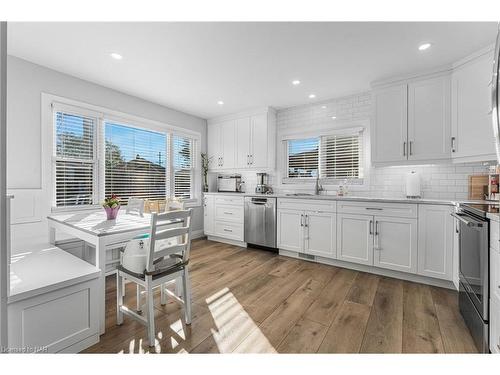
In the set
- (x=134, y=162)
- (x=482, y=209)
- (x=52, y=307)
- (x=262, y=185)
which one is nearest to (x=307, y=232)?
(x=262, y=185)

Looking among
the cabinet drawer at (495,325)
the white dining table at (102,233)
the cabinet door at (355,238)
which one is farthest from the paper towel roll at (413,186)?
the white dining table at (102,233)

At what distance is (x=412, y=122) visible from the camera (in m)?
2.85

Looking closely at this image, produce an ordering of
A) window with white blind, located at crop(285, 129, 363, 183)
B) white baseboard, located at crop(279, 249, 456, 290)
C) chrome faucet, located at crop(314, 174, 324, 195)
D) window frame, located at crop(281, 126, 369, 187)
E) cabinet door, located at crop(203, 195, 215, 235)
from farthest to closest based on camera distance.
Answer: cabinet door, located at crop(203, 195, 215, 235)
chrome faucet, located at crop(314, 174, 324, 195)
window with white blind, located at crop(285, 129, 363, 183)
window frame, located at crop(281, 126, 369, 187)
white baseboard, located at crop(279, 249, 456, 290)

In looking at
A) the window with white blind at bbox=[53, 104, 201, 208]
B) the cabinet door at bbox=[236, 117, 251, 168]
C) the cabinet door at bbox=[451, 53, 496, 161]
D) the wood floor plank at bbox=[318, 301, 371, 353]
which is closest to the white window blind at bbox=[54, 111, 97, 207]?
the window with white blind at bbox=[53, 104, 201, 208]

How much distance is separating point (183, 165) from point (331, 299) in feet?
11.4

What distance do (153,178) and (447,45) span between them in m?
4.21

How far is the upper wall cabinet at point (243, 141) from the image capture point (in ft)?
13.7

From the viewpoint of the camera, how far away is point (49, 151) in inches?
107

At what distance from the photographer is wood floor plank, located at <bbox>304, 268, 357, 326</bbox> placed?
196cm

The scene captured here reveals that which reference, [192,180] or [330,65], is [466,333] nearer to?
[330,65]

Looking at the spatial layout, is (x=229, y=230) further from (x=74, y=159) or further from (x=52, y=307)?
(x=52, y=307)

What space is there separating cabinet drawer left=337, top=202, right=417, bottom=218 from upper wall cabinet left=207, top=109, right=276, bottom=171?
1.62 metres

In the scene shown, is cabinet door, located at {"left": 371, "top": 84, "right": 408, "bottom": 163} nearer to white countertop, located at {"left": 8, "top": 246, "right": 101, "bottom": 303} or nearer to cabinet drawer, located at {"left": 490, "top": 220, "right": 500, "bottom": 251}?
cabinet drawer, located at {"left": 490, "top": 220, "right": 500, "bottom": 251}

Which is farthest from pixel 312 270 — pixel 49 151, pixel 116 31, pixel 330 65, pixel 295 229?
pixel 49 151
